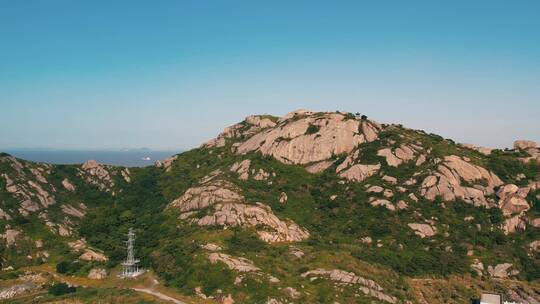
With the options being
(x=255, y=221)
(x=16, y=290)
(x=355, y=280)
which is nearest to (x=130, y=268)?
(x=16, y=290)

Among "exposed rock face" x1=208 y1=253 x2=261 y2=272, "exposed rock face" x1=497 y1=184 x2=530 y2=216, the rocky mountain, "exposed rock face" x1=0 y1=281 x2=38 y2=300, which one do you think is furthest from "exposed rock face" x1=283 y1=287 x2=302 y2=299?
"exposed rock face" x1=497 y1=184 x2=530 y2=216

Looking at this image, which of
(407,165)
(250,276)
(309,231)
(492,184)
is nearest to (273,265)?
(250,276)

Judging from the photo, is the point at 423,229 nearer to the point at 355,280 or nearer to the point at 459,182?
the point at 459,182

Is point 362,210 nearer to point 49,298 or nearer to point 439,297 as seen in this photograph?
point 439,297

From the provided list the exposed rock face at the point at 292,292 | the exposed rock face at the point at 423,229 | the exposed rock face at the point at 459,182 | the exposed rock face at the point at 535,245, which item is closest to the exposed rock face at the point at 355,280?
the exposed rock face at the point at 292,292

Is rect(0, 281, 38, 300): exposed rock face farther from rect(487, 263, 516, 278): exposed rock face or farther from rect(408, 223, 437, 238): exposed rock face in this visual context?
rect(487, 263, 516, 278): exposed rock face

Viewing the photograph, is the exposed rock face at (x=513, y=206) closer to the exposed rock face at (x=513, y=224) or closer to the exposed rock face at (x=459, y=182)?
the exposed rock face at (x=513, y=224)

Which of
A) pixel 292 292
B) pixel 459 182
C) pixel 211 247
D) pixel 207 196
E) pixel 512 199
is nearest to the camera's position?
pixel 292 292
